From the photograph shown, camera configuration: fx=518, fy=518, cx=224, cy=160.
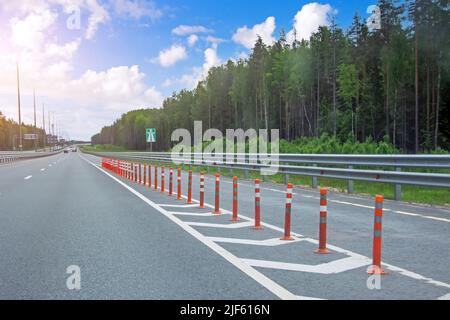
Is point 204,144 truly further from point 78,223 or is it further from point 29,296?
point 29,296

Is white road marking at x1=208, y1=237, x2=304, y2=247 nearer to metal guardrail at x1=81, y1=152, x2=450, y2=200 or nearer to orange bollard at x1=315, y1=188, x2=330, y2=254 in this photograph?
orange bollard at x1=315, y1=188, x2=330, y2=254

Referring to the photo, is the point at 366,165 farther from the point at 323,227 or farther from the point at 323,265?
the point at 323,265

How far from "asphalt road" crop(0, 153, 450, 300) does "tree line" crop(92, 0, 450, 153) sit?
29.8 metres

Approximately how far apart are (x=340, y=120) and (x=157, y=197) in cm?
6392

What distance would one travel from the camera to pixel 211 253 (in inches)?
281

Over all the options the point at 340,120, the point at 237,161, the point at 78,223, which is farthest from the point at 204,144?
the point at 78,223

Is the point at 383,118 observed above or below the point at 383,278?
above

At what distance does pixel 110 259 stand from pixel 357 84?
243ft

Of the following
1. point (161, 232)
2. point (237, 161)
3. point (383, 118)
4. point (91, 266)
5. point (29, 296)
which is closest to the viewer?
point (29, 296)

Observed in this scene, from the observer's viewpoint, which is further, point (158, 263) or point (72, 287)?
point (158, 263)

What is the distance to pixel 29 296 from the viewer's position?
501 cm

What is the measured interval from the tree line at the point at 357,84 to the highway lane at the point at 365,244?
28.0 metres

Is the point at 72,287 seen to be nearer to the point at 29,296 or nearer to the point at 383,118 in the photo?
the point at 29,296

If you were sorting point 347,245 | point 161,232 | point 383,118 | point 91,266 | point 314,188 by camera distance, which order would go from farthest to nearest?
point 383,118
point 314,188
point 161,232
point 347,245
point 91,266
